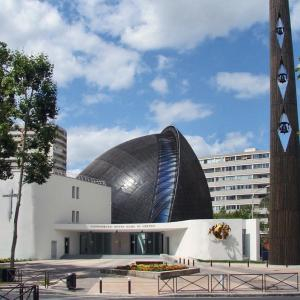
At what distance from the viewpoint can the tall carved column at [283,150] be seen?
47719 millimetres

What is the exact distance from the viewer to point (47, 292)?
29.5 metres

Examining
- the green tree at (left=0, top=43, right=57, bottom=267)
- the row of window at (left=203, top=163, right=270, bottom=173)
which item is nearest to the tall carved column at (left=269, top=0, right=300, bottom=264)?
the green tree at (left=0, top=43, right=57, bottom=267)

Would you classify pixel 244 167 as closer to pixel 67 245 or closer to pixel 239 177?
pixel 239 177

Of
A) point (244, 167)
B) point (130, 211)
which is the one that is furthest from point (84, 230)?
point (244, 167)

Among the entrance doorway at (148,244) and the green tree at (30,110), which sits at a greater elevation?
the green tree at (30,110)

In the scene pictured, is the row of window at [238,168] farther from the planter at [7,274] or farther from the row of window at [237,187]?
the planter at [7,274]

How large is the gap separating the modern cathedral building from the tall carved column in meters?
7.45

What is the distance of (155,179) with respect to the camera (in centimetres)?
7588

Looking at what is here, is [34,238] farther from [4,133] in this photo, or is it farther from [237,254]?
[4,133]

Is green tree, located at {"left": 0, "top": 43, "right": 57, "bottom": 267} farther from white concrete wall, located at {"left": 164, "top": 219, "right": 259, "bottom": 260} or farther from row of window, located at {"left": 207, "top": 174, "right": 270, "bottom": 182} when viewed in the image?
row of window, located at {"left": 207, "top": 174, "right": 270, "bottom": 182}

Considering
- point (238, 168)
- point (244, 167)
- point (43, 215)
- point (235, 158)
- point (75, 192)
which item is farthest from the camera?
point (235, 158)

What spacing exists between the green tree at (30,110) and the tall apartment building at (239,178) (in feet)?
328

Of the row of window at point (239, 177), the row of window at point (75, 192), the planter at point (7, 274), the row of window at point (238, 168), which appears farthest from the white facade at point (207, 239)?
the row of window at point (238, 168)

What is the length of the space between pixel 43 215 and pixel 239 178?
291 feet
